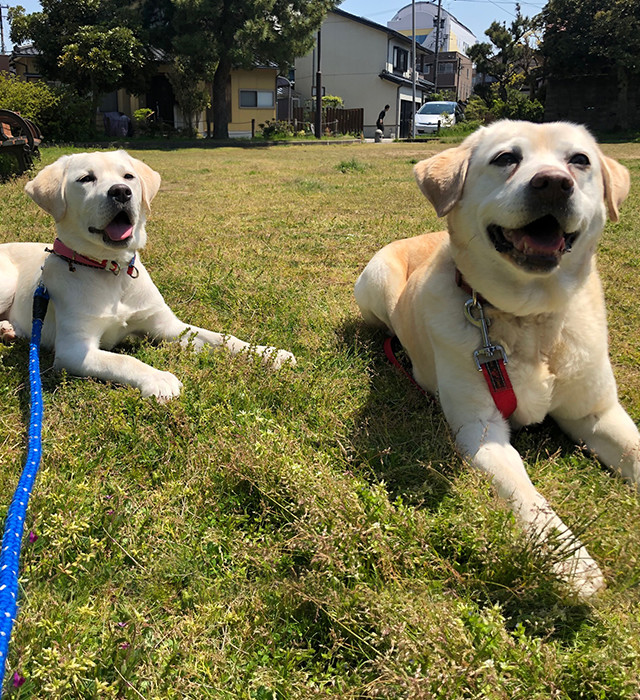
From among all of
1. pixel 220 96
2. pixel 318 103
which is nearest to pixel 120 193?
pixel 220 96

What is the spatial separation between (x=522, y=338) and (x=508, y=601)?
1089mm

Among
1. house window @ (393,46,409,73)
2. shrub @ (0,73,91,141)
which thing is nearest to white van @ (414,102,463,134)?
house window @ (393,46,409,73)

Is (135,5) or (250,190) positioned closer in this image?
(250,190)

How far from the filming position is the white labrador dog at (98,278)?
3.02 meters

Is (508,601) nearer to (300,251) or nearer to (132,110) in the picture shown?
(300,251)

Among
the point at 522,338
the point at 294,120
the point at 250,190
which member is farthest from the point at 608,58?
the point at 522,338

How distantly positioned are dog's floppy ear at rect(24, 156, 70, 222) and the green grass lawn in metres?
0.84

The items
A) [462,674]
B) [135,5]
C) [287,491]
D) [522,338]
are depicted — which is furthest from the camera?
[135,5]

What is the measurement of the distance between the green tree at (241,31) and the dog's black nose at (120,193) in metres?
21.9

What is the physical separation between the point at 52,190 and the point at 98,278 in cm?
55

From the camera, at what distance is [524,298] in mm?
2291

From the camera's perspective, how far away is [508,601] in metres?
1.59

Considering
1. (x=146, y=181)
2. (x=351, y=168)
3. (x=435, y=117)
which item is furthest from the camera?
(x=435, y=117)

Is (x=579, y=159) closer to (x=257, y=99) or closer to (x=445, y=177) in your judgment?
(x=445, y=177)
